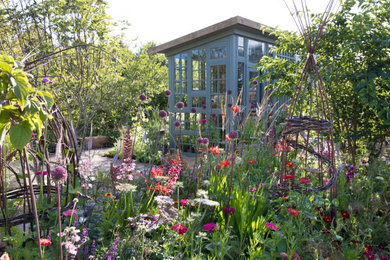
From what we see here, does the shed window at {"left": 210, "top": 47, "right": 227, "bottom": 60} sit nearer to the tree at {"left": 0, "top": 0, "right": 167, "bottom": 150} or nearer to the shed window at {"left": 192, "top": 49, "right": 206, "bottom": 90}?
the shed window at {"left": 192, "top": 49, "right": 206, "bottom": 90}

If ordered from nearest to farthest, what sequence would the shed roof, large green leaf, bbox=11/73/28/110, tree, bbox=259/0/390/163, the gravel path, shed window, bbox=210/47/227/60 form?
large green leaf, bbox=11/73/28/110, the gravel path, tree, bbox=259/0/390/163, the shed roof, shed window, bbox=210/47/227/60

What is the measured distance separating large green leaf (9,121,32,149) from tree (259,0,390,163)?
2.89 metres

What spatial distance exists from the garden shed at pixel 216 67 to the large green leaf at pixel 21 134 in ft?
13.7

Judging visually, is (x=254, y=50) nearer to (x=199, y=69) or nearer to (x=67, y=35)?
(x=199, y=69)

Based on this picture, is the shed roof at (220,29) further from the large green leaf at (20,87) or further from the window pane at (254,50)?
the large green leaf at (20,87)

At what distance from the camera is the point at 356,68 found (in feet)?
10.3

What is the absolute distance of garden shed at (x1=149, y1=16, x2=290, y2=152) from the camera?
538cm

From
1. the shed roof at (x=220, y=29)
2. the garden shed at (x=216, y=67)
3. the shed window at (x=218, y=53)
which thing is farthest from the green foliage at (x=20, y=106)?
the shed window at (x=218, y=53)

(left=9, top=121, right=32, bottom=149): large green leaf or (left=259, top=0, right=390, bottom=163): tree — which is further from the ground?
(left=259, top=0, right=390, bottom=163): tree

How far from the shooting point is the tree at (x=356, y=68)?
9.31ft

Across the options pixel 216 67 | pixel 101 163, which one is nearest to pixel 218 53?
pixel 216 67

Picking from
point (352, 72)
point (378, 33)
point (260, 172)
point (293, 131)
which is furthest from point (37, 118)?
point (378, 33)

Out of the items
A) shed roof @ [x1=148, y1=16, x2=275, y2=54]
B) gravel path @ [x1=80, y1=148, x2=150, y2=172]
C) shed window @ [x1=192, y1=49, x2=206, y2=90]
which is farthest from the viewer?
shed window @ [x1=192, y1=49, x2=206, y2=90]

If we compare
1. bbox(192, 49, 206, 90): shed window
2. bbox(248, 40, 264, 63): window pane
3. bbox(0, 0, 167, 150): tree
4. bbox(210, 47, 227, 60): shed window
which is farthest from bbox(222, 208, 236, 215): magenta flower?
bbox(248, 40, 264, 63): window pane
